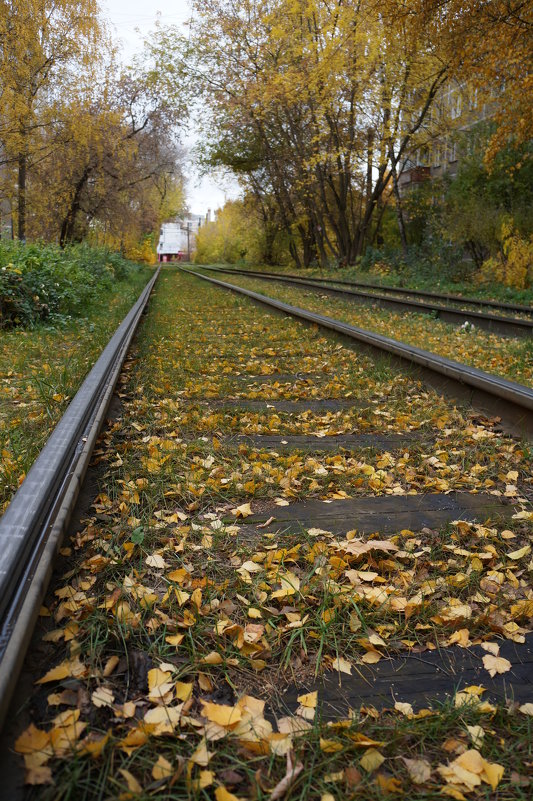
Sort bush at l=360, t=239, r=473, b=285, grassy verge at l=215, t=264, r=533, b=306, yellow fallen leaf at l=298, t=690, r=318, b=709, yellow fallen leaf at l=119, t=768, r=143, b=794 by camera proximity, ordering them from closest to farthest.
→ yellow fallen leaf at l=119, t=768, r=143, b=794, yellow fallen leaf at l=298, t=690, r=318, b=709, grassy verge at l=215, t=264, r=533, b=306, bush at l=360, t=239, r=473, b=285

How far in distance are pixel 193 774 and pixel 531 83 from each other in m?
13.1

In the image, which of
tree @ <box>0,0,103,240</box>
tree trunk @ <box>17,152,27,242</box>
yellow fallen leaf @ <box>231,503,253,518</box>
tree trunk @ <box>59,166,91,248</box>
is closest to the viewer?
yellow fallen leaf @ <box>231,503,253,518</box>

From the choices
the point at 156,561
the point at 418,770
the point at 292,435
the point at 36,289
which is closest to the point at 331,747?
the point at 418,770

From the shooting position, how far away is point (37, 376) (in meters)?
5.21

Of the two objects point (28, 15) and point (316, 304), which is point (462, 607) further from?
point (28, 15)

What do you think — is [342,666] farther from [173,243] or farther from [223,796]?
[173,243]

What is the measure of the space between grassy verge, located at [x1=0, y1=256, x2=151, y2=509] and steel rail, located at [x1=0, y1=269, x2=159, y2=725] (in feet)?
1.03

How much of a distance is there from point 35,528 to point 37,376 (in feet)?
11.8

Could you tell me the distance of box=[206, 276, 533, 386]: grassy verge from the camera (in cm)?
610

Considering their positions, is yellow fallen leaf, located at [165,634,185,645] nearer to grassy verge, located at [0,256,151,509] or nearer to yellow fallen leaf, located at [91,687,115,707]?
yellow fallen leaf, located at [91,687,115,707]

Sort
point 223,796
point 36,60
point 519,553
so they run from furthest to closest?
1. point 36,60
2. point 519,553
3. point 223,796

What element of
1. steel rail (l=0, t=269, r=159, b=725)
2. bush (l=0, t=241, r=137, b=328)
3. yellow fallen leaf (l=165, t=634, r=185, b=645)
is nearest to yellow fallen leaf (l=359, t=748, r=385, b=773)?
yellow fallen leaf (l=165, t=634, r=185, b=645)

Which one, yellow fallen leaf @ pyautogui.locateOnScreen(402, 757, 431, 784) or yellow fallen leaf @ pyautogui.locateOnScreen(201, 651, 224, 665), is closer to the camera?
yellow fallen leaf @ pyautogui.locateOnScreen(402, 757, 431, 784)

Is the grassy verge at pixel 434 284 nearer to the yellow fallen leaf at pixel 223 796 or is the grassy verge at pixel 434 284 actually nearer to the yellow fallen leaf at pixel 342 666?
the yellow fallen leaf at pixel 342 666
